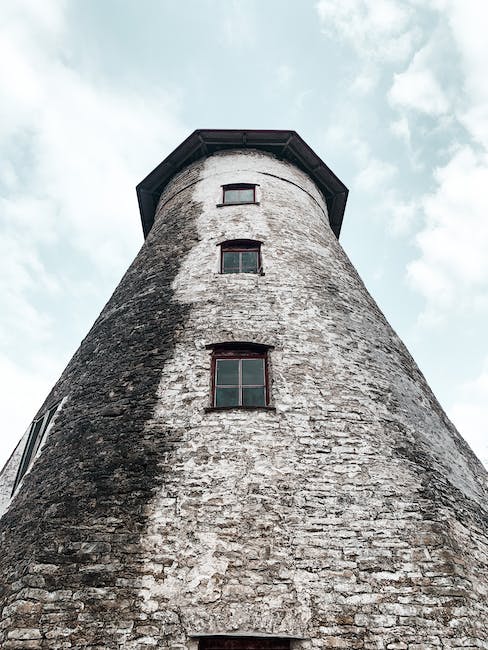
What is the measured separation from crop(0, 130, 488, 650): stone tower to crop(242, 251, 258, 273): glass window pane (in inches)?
1.9

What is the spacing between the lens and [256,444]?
271 inches

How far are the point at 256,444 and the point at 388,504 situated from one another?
1827mm

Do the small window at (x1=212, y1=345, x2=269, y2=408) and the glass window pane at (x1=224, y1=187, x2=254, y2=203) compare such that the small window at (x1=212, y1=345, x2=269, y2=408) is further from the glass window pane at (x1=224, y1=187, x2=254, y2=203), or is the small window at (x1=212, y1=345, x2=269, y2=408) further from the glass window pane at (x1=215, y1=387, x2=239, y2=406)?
the glass window pane at (x1=224, y1=187, x2=254, y2=203)

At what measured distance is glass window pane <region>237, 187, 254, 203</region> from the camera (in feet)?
42.5

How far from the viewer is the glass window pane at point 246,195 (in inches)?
510

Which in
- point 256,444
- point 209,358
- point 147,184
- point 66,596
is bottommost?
point 66,596

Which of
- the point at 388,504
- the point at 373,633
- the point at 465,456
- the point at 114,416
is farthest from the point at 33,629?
the point at 465,456

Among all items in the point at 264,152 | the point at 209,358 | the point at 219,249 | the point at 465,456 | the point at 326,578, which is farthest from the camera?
the point at 264,152

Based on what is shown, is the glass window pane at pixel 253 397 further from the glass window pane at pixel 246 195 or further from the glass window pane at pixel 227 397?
the glass window pane at pixel 246 195

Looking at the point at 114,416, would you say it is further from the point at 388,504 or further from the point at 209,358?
the point at 388,504

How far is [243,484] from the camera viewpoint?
6.46 meters

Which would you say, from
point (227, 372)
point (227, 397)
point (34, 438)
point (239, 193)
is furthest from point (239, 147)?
point (34, 438)

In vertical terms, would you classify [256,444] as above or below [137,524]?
above

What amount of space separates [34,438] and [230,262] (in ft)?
16.6
